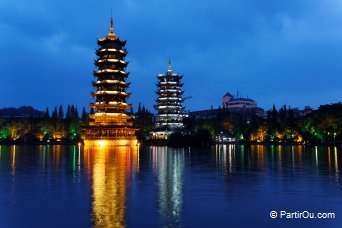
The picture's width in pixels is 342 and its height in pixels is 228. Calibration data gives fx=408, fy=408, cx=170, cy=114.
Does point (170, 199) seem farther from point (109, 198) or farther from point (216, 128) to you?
point (216, 128)

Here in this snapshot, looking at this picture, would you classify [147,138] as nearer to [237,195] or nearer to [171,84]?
[171,84]

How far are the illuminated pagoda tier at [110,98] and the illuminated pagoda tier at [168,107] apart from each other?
1001 inches

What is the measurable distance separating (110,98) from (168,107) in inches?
1149

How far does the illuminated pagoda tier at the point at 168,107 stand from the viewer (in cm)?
11488

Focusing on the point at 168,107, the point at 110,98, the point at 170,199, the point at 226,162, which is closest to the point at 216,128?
the point at 168,107

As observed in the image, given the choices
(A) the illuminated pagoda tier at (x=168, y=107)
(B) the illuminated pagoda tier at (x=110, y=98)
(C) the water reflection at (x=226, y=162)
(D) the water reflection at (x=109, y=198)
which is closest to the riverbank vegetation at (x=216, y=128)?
(A) the illuminated pagoda tier at (x=168, y=107)

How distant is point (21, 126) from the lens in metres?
119

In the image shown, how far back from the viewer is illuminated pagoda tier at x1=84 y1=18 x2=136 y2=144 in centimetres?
8656

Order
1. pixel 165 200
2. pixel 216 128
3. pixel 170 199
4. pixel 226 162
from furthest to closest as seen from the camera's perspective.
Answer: pixel 216 128 → pixel 226 162 → pixel 170 199 → pixel 165 200

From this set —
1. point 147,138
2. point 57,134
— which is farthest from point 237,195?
point 57,134

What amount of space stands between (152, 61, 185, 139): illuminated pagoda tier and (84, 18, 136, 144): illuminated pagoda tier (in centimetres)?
2544

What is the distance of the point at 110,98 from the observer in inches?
3511

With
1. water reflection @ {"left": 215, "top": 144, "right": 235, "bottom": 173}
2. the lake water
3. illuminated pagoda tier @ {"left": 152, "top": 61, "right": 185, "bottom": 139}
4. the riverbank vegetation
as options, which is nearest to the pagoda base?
the riverbank vegetation

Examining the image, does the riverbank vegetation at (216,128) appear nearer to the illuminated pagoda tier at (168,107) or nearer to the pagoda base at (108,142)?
the illuminated pagoda tier at (168,107)
